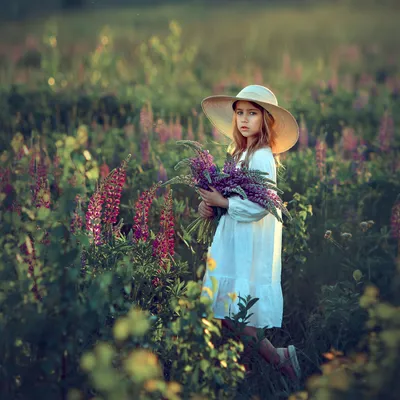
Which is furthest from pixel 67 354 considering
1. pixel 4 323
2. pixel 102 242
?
pixel 102 242

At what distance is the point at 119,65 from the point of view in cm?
1187

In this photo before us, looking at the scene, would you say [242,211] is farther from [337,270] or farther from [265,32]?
[265,32]

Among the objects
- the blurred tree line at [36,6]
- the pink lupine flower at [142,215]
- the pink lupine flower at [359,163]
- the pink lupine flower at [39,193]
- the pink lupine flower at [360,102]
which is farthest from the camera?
the blurred tree line at [36,6]

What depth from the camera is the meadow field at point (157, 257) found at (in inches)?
121

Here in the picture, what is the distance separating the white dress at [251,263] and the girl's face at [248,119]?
153 millimetres

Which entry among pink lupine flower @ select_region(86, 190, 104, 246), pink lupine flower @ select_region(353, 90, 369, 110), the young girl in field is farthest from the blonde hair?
pink lupine flower @ select_region(353, 90, 369, 110)

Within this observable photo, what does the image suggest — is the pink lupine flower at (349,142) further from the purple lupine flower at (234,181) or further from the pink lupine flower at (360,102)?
the purple lupine flower at (234,181)

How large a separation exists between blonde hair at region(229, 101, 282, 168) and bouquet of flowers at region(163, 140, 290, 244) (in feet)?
0.55

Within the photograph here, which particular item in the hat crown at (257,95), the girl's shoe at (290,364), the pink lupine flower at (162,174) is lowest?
the girl's shoe at (290,364)

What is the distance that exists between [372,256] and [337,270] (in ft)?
1.52

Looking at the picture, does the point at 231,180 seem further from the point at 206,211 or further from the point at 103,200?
the point at 103,200

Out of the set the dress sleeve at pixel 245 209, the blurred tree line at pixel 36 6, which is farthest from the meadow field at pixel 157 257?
the blurred tree line at pixel 36 6

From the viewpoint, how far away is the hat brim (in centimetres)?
438

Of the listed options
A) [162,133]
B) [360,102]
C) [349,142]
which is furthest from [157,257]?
[360,102]
